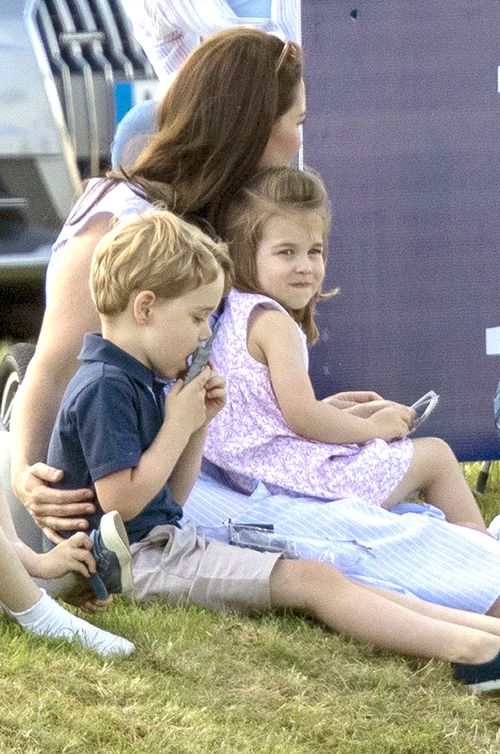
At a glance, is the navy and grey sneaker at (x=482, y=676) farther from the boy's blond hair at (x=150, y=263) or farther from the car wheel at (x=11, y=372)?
the car wheel at (x=11, y=372)

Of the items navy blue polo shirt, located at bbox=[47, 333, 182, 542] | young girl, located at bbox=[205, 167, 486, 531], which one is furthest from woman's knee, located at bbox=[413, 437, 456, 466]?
navy blue polo shirt, located at bbox=[47, 333, 182, 542]

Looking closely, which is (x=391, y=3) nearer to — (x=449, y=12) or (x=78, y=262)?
(x=449, y=12)

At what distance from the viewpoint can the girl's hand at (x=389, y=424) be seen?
388cm

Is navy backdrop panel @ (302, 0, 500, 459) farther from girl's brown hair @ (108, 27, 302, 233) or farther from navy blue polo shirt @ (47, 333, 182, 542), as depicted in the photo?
navy blue polo shirt @ (47, 333, 182, 542)

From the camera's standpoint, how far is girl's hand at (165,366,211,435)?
331 centimetres

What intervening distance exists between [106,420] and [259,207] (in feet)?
2.73

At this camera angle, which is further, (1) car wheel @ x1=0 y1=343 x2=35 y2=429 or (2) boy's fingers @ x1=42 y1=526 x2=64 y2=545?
(1) car wheel @ x1=0 y1=343 x2=35 y2=429

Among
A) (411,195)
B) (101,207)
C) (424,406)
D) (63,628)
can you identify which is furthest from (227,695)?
(411,195)

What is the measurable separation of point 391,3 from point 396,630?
6.89ft

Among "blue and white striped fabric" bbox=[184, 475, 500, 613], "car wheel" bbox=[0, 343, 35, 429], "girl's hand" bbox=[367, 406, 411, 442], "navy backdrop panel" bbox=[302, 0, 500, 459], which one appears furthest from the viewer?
"car wheel" bbox=[0, 343, 35, 429]

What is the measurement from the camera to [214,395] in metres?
3.40

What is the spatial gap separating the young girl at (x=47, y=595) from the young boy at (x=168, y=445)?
147mm

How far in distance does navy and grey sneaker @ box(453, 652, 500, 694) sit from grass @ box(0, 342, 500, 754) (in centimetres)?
3

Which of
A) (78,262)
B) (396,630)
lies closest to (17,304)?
(78,262)
